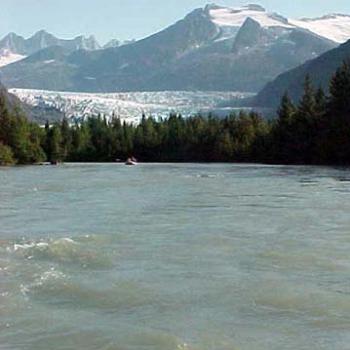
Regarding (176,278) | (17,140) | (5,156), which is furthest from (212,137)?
(176,278)

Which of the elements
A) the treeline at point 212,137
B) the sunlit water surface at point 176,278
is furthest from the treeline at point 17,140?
the sunlit water surface at point 176,278

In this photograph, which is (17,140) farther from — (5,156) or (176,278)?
(176,278)

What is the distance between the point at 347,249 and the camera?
1864 cm

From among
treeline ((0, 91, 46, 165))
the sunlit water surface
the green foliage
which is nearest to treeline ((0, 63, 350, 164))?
treeline ((0, 91, 46, 165))

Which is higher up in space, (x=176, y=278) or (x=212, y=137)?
(x=212, y=137)

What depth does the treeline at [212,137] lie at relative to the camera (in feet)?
284

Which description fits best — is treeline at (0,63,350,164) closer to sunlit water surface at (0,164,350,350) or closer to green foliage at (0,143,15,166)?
green foliage at (0,143,15,166)

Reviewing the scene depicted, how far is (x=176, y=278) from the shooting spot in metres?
15.4

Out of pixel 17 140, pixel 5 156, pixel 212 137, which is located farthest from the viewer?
pixel 212 137

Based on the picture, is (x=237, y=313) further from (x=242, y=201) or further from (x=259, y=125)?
(x=259, y=125)

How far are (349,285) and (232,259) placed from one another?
11.9 feet

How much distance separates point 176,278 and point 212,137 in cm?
10646

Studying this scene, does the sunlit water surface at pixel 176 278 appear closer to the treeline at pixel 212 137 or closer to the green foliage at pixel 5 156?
the treeline at pixel 212 137

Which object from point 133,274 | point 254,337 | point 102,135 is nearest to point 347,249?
point 133,274
